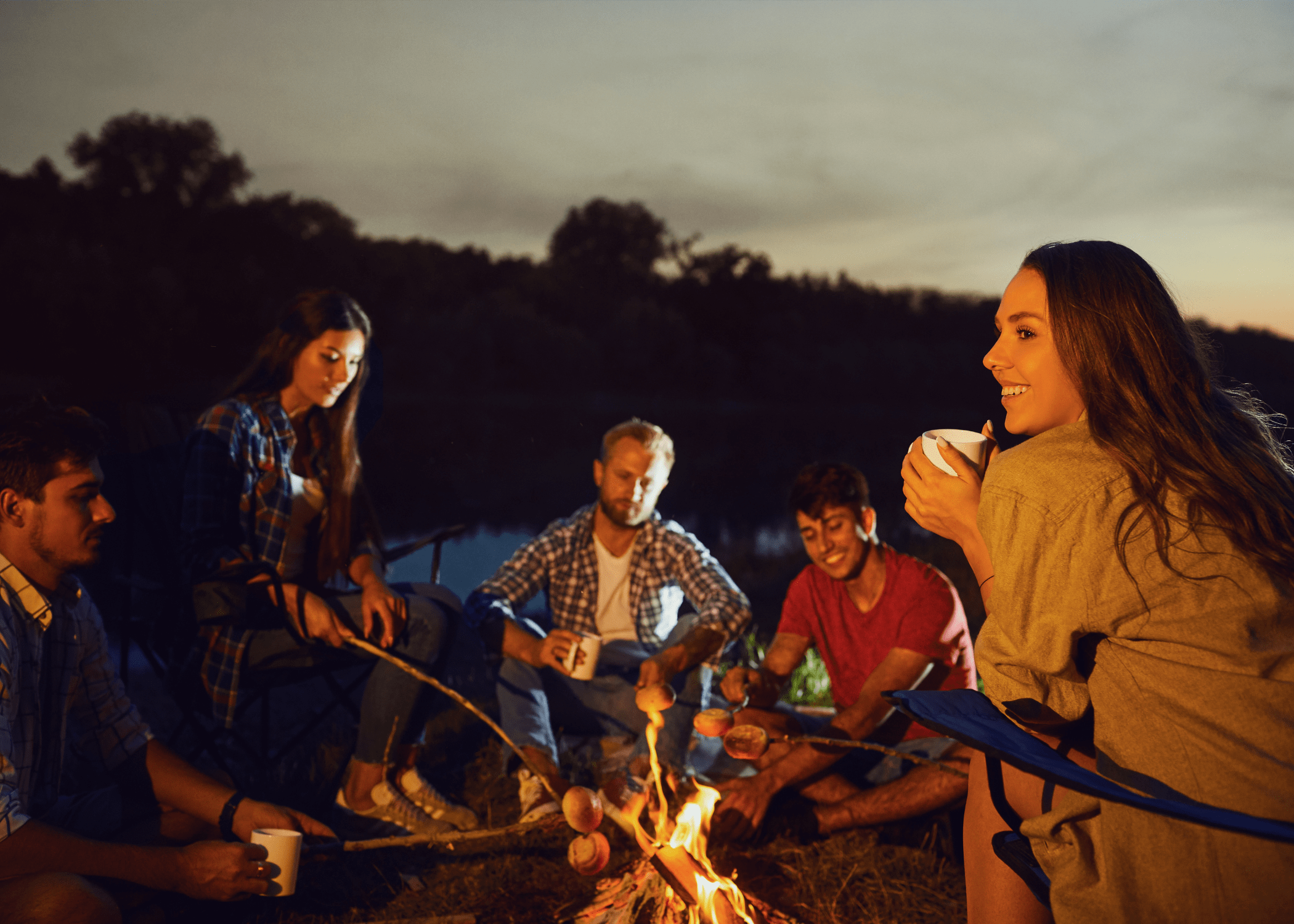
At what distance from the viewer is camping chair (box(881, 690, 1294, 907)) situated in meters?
0.92

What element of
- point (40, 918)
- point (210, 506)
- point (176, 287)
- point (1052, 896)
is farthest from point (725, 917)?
point (176, 287)

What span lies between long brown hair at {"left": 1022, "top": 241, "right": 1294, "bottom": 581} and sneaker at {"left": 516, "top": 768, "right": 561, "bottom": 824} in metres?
1.84

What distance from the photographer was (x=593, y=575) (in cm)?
316

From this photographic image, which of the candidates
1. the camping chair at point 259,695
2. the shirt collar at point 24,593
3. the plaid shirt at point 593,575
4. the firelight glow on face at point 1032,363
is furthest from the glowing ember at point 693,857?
the shirt collar at point 24,593

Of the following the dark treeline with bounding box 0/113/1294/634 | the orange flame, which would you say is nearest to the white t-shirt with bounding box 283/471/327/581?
the orange flame

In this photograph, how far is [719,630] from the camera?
2.82 meters

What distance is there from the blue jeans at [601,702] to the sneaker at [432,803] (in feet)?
0.86

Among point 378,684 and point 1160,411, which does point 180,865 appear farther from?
point 1160,411

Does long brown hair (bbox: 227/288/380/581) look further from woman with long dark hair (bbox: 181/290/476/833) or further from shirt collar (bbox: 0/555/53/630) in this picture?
shirt collar (bbox: 0/555/53/630)

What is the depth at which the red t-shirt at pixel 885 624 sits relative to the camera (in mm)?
2510

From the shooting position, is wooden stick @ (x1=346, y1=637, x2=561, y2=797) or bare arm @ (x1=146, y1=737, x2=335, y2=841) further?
wooden stick @ (x1=346, y1=637, x2=561, y2=797)

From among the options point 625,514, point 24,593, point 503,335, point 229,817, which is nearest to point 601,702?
point 625,514

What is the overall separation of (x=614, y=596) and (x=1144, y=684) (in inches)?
83.0

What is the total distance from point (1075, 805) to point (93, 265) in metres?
24.0
